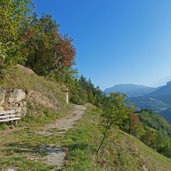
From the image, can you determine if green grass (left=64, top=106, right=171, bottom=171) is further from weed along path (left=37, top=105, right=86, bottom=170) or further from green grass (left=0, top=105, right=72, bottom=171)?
green grass (left=0, top=105, right=72, bottom=171)

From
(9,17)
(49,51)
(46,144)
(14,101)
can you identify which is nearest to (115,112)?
(46,144)

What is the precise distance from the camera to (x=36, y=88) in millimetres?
32219

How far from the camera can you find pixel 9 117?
2397 cm

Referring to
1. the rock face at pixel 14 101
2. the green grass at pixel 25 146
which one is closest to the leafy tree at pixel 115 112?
the green grass at pixel 25 146

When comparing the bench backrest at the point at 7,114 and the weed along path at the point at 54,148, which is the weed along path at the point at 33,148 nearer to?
the weed along path at the point at 54,148

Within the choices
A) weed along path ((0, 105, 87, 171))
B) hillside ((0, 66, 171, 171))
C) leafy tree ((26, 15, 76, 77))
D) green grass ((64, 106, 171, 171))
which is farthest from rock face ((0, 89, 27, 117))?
leafy tree ((26, 15, 76, 77))

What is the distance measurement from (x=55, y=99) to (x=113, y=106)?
1712cm

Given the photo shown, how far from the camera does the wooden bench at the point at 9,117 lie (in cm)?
2316

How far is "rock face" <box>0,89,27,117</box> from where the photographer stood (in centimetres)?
2517

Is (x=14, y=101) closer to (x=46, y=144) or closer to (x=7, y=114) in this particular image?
(x=7, y=114)

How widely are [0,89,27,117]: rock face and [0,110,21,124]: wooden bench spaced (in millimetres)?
809

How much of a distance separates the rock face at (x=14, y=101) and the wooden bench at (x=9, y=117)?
81cm

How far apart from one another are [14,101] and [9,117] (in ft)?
8.36

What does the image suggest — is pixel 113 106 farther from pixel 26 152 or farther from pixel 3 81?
pixel 3 81
